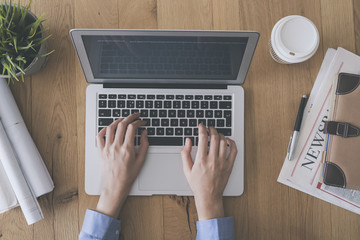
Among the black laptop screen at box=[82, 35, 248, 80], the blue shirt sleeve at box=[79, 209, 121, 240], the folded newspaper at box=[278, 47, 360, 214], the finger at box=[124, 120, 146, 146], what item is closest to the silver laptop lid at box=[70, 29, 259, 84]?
the black laptop screen at box=[82, 35, 248, 80]

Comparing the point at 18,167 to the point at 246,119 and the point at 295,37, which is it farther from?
the point at 295,37

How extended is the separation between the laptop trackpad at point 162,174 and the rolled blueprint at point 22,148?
24cm

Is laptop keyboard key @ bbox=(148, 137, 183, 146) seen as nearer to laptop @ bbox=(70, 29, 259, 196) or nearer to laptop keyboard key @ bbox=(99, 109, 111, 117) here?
laptop @ bbox=(70, 29, 259, 196)

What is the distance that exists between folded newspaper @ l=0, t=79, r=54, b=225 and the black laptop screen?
0.23 m

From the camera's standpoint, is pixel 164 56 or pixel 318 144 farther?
pixel 318 144

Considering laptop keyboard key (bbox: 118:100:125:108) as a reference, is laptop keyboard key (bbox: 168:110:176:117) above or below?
below

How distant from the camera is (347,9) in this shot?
2.65 feet

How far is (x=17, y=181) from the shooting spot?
690 millimetres

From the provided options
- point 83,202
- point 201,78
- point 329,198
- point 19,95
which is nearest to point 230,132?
point 201,78

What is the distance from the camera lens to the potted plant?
2.08 feet

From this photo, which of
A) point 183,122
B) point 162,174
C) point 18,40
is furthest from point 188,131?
point 18,40

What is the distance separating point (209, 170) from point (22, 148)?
468 millimetres

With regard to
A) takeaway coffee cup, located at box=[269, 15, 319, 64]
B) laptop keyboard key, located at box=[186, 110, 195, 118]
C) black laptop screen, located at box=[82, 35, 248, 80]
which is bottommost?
laptop keyboard key, located at box=[186, 110, 195, 118]

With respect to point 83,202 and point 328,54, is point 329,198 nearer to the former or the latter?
point 328,54
